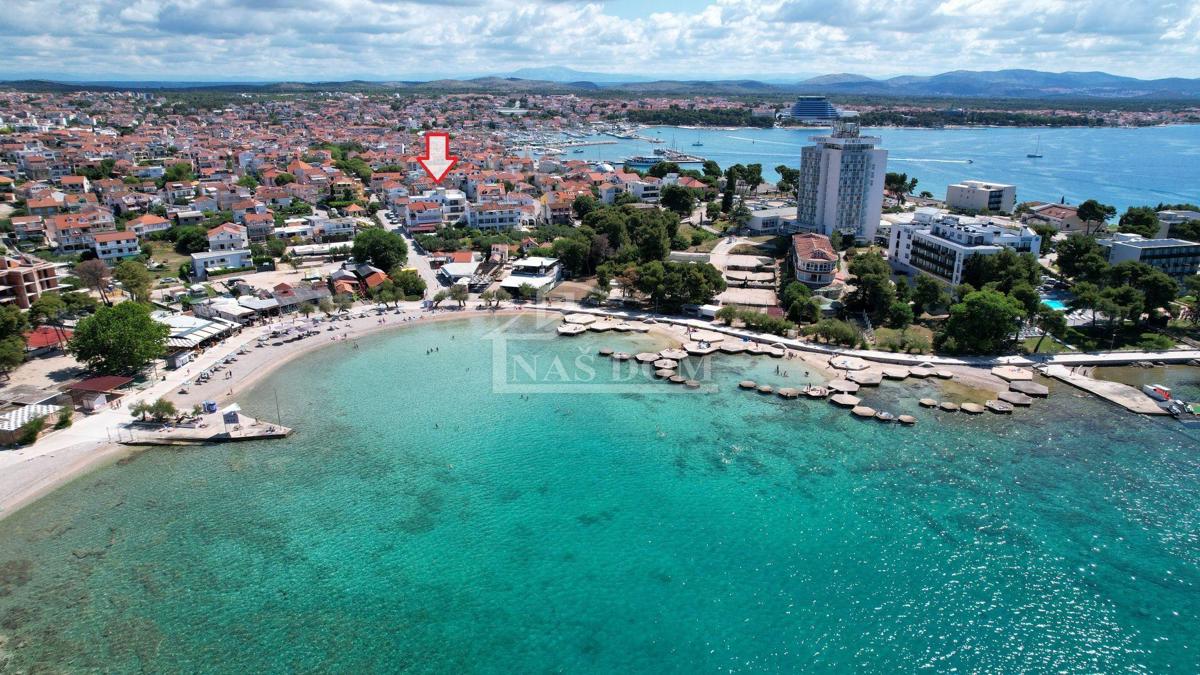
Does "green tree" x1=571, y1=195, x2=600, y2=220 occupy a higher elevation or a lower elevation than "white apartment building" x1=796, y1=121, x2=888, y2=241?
lower

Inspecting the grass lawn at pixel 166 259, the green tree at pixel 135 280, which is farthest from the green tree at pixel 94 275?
the grass lawn at pixel 166 259

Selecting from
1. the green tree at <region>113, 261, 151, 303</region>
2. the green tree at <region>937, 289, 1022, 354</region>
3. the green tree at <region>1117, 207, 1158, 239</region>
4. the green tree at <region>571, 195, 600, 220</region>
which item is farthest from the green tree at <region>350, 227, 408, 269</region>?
the green tree at <region>1117, 207, 1158, 239</region>

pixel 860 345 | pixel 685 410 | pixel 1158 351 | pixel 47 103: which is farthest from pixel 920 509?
pixel 47 103

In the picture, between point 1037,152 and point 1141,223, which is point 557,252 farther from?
point 1037,152

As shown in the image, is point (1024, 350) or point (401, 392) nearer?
point (401, 392)

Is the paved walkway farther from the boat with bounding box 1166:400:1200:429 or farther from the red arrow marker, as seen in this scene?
the red arrow marker

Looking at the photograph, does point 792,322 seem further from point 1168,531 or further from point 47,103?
point 47,103

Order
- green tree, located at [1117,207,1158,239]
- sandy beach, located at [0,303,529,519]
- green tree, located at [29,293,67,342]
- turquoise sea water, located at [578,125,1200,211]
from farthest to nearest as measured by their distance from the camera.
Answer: turquoise sea water, located at [578,125,1200,211] < green tree, located at [1117,207,1158,239] < green tree, located at [29,293,67,342] < sandy beach, located at [0,303,529,519]
